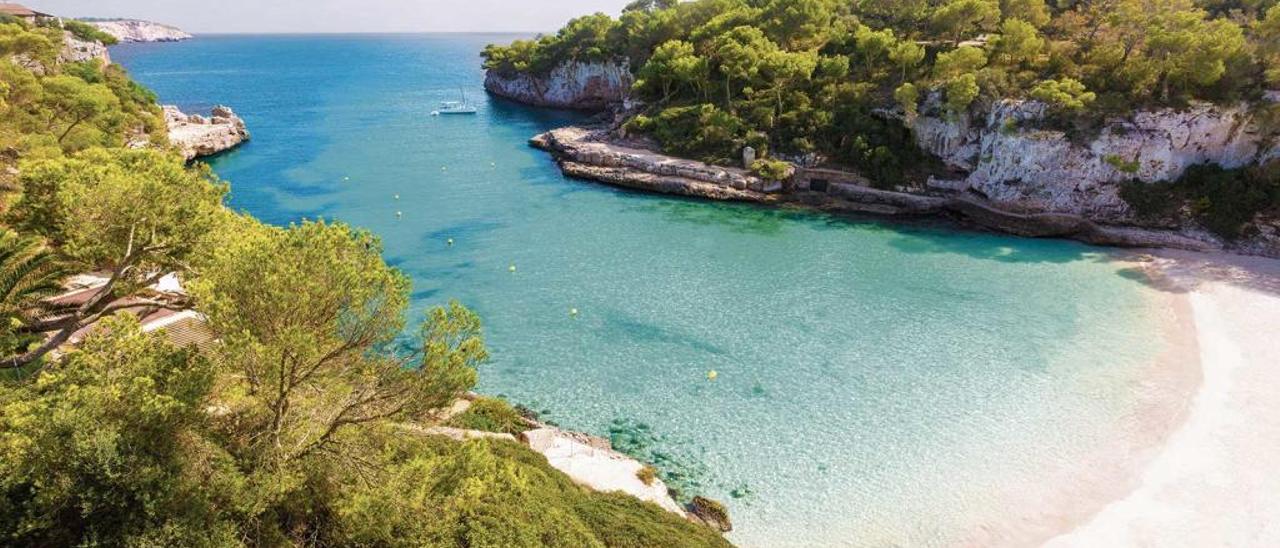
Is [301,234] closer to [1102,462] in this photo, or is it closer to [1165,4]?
[1102,462]

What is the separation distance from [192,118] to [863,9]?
5997cm

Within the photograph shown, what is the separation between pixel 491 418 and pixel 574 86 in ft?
199

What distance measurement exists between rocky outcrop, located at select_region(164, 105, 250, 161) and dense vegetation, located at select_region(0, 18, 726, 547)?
40.8m

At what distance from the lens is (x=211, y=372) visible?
8711 mm

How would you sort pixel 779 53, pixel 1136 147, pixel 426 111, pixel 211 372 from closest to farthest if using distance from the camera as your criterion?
pixel 211 372
pixel 1136 147
pixel 779 53
pixel 426 111

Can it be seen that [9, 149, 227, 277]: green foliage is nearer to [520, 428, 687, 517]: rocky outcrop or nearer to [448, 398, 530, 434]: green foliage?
[448, 398, 530, 434]: green foliage

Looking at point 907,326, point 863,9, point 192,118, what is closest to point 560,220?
point 907,326

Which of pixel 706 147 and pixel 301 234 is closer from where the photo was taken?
pixel 301 234

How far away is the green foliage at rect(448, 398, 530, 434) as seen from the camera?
16.6 meters

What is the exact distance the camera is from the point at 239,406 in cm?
959

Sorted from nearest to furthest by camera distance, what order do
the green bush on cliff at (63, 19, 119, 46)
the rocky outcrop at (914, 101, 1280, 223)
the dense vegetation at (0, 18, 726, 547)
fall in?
the dense vegetation at (0, 18, 726, 547)
the rocky outcrop at (914, 101, 1280, 223)
the green bush on cliff at (63, 19, 119, 46)

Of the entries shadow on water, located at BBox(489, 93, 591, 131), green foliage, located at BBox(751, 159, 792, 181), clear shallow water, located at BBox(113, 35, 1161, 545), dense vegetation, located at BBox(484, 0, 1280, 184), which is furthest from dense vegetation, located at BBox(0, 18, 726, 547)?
shadow on water, located at BBox(489, 93, 591, 131)

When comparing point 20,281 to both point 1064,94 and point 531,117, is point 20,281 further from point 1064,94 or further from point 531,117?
point 531,117

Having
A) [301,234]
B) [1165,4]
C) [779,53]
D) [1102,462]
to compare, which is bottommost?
[1102,462]
